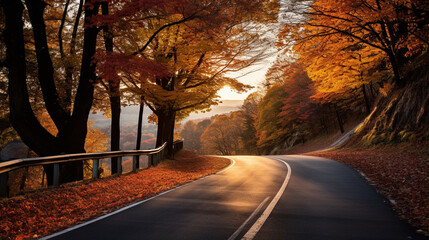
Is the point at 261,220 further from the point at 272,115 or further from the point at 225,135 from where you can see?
the point at 225,135

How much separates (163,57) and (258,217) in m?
12.3

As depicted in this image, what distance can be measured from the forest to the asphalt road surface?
5180mm

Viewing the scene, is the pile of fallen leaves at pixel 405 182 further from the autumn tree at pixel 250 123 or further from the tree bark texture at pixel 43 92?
the autumn tree at pixel 250 123

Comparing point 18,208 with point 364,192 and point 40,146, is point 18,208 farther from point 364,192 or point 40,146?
point 364,192

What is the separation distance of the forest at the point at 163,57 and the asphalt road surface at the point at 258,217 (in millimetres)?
A: 5180

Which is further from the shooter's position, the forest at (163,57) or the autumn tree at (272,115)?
the autumn tree at (272,115)

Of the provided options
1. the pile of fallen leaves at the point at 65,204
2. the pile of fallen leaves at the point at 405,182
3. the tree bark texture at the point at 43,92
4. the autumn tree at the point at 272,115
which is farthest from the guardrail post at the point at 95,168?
the autumn tree at the point at 272,115

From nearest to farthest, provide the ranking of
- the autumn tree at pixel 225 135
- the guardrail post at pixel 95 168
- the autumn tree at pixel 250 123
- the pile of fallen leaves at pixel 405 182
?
the pile of fallen leaves at pixel 405 182
the guardrail post at pixel 95 168
the autumn tree at pixel 250 123
the autumn tree at pixel 225 135

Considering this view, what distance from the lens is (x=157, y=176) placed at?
1217 centimetres

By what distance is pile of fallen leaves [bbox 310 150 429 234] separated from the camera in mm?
5653

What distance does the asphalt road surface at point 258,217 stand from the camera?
4.70 m

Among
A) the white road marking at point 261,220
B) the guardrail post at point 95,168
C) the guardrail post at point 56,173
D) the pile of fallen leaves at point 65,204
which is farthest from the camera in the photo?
the guardrail post at point 95,168

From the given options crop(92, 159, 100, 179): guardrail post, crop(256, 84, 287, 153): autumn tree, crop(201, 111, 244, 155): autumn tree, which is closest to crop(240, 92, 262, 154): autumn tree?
crop(256, 84, 287, 153): autumn tree

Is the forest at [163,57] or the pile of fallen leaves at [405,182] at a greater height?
the forest at [163,57]
